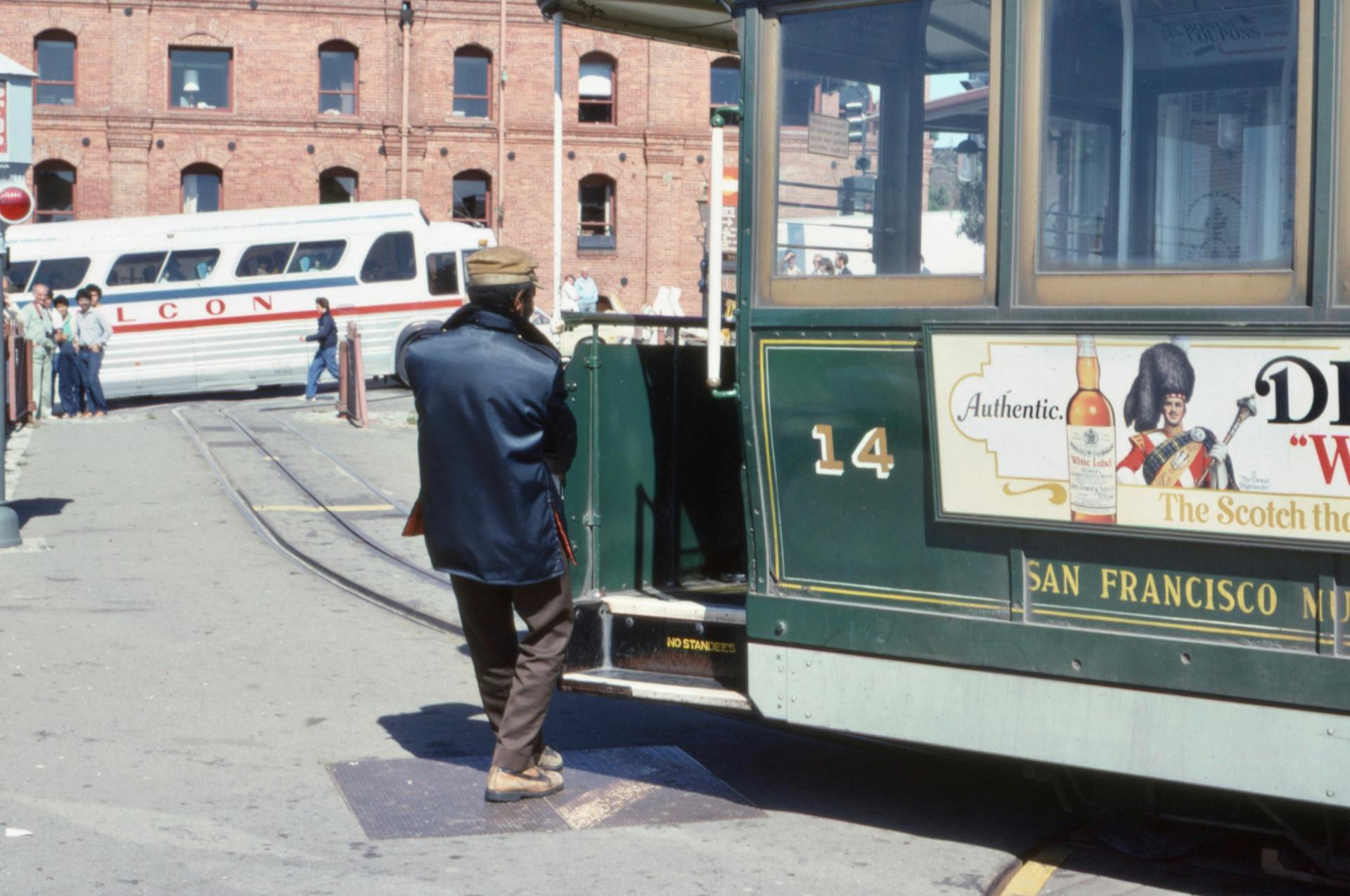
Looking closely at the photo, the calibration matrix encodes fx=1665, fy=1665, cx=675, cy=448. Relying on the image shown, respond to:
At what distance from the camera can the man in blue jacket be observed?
548 cm

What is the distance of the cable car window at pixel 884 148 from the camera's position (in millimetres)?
5059

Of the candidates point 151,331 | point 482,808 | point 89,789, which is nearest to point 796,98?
point 482,808

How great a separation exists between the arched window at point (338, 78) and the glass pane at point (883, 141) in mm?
36999

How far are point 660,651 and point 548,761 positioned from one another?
1.87 ft

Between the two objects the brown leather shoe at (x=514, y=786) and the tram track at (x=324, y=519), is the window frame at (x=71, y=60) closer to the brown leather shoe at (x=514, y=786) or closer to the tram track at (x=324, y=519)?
the tram track at (x=324, y=519)

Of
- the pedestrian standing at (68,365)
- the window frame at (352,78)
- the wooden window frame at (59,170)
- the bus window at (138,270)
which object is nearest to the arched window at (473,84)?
the window frame at (352,78)

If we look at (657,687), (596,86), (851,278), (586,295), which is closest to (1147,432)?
(851,278)

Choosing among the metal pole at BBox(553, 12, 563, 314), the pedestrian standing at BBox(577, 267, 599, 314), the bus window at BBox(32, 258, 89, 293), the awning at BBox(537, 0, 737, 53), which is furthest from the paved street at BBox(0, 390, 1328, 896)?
the pedestrian standing at BBox(577, 267, 599, 314)

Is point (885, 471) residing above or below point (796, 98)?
below

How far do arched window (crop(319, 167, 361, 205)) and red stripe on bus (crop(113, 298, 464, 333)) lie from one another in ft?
45.5

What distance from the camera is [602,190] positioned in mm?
42188

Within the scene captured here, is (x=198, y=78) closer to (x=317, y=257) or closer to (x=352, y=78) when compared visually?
(x=352, y=78)

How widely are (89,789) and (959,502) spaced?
3230 mm

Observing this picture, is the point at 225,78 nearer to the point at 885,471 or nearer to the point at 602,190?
the point at 602,190
